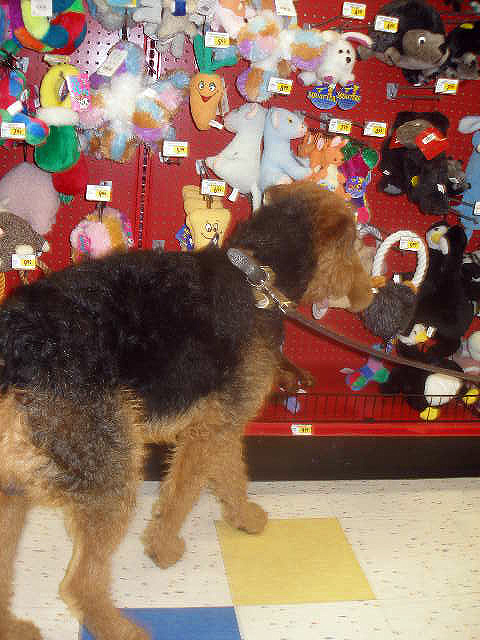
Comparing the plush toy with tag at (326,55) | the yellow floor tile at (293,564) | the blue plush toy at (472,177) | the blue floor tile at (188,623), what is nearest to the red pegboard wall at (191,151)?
the blue plush toy at (472,177)

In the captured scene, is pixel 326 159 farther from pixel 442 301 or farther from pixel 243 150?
pixel 442 301

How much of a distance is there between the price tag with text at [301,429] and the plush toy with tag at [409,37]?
2055mm

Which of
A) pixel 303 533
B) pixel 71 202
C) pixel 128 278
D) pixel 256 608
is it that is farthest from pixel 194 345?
pixel 71 202

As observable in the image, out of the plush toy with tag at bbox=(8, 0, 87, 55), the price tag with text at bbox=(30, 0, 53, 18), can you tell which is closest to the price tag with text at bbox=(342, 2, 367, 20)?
the plush toy with tag at bbox=(8, 0, 87, 55)

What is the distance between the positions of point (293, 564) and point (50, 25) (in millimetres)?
2730

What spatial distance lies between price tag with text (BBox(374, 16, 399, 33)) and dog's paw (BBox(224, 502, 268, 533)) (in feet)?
8.35

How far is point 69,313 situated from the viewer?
5.55ft

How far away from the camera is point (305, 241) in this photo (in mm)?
2234

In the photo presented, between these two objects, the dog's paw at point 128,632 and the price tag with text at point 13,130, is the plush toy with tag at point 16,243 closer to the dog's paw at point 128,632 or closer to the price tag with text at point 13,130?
the price tag with text at point 13,130

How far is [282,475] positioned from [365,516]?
19.5 inches

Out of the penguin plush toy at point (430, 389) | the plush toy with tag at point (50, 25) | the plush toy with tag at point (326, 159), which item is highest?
the plush toy with tag at point (50, 25)

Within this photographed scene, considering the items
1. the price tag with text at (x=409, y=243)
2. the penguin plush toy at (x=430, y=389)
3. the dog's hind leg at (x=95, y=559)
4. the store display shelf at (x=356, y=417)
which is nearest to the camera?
the dog's hind leg at (x=95, y=559)

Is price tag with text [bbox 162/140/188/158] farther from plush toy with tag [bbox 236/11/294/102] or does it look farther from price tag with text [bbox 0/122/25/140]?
price tag with text [bbox 0/122/25/140]

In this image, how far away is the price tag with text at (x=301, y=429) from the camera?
292cm
